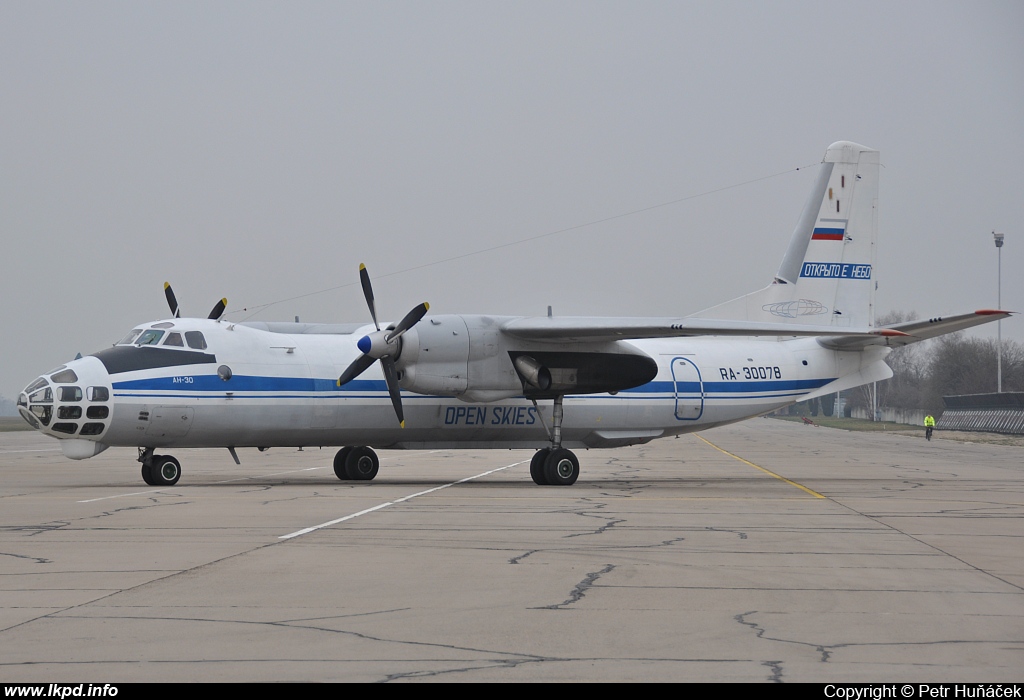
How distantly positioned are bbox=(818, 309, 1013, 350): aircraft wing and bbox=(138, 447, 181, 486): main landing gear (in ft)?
50.6

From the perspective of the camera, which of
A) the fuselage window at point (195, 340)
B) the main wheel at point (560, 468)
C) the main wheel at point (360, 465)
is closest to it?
the fuselage window at point (195, 340)

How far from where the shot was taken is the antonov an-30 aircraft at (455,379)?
20.2 m

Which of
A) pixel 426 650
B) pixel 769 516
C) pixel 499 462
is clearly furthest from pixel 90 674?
pixel 499 462

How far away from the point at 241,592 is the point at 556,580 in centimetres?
277

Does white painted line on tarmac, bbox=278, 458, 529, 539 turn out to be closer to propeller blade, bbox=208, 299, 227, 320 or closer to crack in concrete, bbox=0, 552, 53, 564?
crack in concrete, bbox=0, 552, 53, 564

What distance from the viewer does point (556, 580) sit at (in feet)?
30.6

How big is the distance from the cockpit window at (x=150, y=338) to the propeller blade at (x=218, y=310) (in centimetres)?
248

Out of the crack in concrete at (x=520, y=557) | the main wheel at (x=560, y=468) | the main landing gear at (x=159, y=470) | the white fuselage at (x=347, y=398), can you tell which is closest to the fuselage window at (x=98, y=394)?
the white fuselage at (x=347, y=398)

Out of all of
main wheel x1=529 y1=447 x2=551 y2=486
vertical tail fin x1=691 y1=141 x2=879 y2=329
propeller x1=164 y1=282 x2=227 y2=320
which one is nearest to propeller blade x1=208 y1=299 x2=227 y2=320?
propeller x1=164 y1=282 x2=227 y2=320

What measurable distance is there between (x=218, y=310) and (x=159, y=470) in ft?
14.3

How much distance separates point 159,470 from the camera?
20828 mm

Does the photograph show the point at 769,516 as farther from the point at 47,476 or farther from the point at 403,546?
the point at 47,476

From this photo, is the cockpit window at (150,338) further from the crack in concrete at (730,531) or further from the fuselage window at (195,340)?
the crack in concrete at (730,531)

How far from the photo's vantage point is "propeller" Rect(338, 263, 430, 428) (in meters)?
20.8
